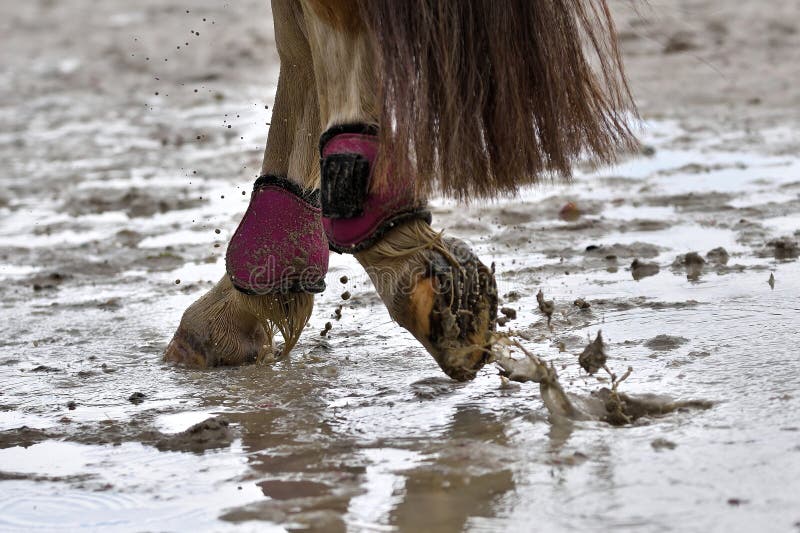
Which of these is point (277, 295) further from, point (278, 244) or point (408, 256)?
point (408, 256)

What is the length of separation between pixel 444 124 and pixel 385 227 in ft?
0.70

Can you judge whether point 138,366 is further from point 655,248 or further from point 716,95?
point 716,95

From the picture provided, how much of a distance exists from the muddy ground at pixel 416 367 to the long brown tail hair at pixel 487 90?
0.69 feet

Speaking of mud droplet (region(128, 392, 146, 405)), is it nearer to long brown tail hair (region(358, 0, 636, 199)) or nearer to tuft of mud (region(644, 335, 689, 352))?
long brown tail hair (region(358, 0, 636, 199))

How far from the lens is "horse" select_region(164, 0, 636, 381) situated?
2.17 metres

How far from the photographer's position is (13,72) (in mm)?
8438

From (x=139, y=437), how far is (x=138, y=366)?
0.58m

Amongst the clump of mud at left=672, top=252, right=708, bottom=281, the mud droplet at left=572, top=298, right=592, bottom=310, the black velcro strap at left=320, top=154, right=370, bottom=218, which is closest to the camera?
the black velcro strap at left=320, top=154, right=370, bottom=218

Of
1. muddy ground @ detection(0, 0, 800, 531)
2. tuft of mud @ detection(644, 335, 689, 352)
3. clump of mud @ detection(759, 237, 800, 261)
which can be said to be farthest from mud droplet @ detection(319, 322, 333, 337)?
clump of mud @ detection(759, 237, 800, 261)

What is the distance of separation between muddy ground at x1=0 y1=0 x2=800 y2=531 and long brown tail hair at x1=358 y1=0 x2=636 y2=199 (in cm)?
21

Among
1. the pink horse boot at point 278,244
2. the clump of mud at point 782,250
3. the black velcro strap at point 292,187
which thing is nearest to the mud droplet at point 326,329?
the pink horse boot at point 278,244

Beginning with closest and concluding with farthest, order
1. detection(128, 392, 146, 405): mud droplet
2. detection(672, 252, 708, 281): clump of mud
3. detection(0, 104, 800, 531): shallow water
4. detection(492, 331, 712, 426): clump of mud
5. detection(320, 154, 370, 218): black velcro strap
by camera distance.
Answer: detection(0, 104, 800, 531): shallow water
detection(492, 331, 712, 426): clump of mud
detection(320, 154, 370, 218): black velcro strap
detection(128, 392, 146, 405): mud droplet
detection(672, 252, 708, 281): clump of mud

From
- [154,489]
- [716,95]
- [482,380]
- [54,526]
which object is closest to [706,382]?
[482,380]

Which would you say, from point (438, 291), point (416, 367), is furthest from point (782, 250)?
point (438, 291)
